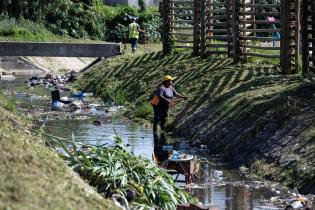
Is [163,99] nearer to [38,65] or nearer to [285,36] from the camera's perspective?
[285,36]

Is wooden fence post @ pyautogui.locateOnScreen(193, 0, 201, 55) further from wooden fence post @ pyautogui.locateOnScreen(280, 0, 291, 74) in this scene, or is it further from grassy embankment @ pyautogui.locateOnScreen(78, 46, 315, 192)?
wooden fence post @ pyautogui.locateOnScreen(280, 0, 291, 74)

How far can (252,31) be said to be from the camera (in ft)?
92.9

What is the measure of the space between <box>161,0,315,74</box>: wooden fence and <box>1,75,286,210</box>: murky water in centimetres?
427

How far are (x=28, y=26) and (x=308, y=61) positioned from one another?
1119 inches

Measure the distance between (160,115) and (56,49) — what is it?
16324mm

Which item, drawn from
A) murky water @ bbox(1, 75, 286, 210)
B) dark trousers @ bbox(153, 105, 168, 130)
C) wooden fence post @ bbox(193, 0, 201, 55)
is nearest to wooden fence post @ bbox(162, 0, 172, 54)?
wooden fence post @ bbox(193, 0, 201, 55)

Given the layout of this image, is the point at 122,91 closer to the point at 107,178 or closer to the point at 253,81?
the point at 253,81

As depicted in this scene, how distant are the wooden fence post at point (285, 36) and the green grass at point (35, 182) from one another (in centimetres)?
1397

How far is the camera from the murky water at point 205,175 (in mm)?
15945

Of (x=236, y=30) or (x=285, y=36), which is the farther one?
(x=236, y=30)

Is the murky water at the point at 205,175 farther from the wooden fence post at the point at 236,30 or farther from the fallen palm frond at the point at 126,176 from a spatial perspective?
the wooden fence post at the point at 236,30

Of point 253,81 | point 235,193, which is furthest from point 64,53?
A: point 235,193

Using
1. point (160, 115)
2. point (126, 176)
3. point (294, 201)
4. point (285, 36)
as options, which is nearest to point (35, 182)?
point (126, 176)

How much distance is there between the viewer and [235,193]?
54.6 feet
